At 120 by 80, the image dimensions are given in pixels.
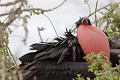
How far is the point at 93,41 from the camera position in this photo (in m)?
3.24

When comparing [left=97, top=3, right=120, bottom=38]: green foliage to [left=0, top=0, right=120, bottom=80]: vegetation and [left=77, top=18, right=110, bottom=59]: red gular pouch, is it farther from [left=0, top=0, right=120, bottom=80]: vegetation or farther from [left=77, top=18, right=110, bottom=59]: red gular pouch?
[left=77, top=18, right=110, bottom=59]: red gular pouch

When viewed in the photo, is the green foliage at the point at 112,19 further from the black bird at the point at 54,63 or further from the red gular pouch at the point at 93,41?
the black bird at the point at 54,63

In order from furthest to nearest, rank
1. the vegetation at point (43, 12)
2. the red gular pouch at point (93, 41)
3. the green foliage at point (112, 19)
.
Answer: the green foliage at point (112, 19) < the red gular pouch at point (93, 41) < the vegetation at point (43, 12)

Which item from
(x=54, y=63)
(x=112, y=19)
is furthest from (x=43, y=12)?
(x=112, y=19)

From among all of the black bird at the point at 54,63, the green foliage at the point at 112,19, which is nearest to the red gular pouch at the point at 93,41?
the black bird at the point at 54,63

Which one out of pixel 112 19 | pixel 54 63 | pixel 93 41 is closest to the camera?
pixel 54 63

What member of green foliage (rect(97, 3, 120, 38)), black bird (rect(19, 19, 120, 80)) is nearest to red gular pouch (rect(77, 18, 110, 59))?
black bird (rect(19, 19, 120, 80))

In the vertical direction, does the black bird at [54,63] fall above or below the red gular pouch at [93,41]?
below

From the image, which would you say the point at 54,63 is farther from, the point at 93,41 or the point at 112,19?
the point at 112,19

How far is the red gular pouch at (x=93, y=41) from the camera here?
3180mm

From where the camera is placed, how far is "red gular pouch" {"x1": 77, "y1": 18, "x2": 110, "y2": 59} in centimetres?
318

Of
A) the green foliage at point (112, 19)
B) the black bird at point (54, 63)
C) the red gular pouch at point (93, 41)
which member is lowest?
the black bird at point (54, 63)

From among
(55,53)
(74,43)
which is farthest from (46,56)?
(74,43)

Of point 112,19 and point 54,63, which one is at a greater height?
point 112,19
